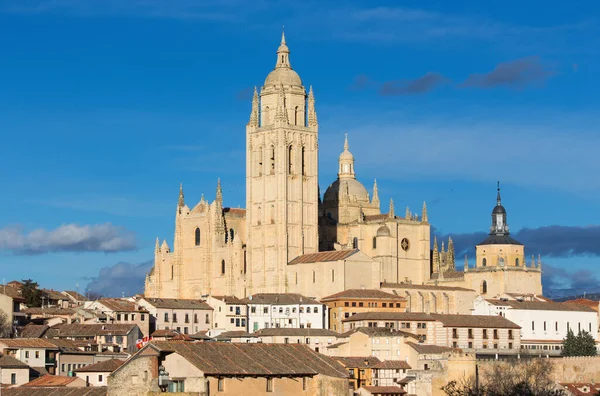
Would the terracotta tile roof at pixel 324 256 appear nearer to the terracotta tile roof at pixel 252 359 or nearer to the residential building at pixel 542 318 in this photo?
the residential building at pixel 542 318

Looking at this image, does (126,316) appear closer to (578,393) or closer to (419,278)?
(419,278)

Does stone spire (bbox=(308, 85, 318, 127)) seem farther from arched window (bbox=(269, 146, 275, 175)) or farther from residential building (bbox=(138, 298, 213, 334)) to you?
residential building (bbox=(138, 298, 213, 334))

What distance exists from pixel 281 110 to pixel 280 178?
17.7 feet

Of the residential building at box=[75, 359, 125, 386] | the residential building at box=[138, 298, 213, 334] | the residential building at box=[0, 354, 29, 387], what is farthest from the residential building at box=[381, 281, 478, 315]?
the residential building at box=[0, 354, 29, 387]

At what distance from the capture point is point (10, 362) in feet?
235

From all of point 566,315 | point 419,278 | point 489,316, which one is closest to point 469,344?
point 489,316

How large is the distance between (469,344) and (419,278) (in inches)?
722

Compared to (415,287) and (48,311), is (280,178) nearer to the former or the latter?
(415,287)

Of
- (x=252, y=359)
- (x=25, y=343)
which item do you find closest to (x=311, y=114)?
(x=25, y=343)

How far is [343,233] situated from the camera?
116 m

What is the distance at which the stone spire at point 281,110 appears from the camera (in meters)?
111

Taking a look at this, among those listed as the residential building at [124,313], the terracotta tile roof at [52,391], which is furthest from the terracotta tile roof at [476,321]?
the terracotta tile roof at [52,391]

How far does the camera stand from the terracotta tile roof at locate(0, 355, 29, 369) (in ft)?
232

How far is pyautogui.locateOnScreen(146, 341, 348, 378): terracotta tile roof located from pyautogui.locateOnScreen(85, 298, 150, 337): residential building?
1638 inches
